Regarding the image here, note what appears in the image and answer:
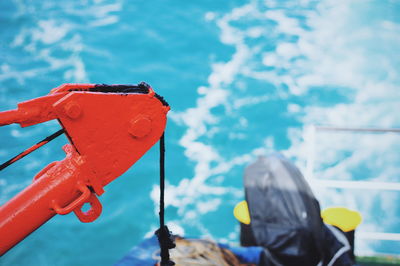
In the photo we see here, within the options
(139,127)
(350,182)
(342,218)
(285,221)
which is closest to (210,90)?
(350,182)

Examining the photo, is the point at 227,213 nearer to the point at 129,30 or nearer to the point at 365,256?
the point at 365,256

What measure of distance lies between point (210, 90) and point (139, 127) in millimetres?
6024

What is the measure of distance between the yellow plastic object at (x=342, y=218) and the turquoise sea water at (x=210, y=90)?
279 cm

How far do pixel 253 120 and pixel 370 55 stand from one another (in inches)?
112

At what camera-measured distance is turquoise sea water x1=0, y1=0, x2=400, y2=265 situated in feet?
18.3

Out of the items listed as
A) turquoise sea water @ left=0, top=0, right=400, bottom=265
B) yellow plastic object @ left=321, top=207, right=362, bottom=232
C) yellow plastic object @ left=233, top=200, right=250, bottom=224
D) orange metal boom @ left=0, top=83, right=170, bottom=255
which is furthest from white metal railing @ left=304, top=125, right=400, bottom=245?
turquoise sea water @ left=0, top=0, right=400, bottom=265

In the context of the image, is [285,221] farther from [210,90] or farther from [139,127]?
[210,90]

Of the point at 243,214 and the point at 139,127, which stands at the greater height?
the point at 139,127

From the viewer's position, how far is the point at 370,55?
7.71 m

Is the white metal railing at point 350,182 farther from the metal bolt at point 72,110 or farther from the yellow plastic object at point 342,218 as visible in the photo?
the metal bolt at point 72,110

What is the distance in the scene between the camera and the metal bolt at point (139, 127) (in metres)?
1.20

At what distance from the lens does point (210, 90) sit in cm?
717

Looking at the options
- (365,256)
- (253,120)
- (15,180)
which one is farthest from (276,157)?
(15,180)

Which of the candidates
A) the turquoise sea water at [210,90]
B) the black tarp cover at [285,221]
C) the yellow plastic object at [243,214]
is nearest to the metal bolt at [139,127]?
the black tarp cover at [285,221]
